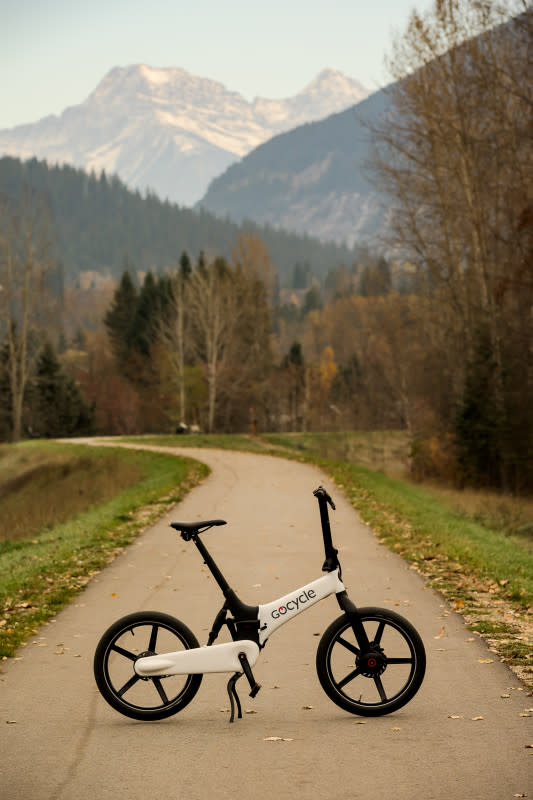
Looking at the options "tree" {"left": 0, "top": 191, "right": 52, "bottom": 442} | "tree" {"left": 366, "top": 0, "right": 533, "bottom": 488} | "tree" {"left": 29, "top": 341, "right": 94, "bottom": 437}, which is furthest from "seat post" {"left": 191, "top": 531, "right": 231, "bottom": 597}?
"tree" {"left": 29, "top": 341, "right": 94, "bottom": 437}

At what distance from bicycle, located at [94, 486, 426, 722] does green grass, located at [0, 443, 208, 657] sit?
7.71 ft

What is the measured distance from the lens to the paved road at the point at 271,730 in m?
5.00

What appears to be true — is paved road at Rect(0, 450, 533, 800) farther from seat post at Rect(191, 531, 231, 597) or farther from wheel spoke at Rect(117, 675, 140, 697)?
seat post at Rect(191, 531, 231, 597)

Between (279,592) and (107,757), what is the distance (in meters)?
5.55

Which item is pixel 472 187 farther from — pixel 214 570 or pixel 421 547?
pixel 214 570

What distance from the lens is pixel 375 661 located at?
6285 mm

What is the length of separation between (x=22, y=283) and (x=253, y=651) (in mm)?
63877

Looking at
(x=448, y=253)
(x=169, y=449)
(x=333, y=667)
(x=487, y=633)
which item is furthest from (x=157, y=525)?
(x=169, y=449)

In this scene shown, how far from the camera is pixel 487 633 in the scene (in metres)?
8.73

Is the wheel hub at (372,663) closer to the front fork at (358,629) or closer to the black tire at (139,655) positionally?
the front fork at (358,629)

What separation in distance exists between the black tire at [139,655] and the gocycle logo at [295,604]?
0.55 metres

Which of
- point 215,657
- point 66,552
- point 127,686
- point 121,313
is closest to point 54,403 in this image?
point 121,313

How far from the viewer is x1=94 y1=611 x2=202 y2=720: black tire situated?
20.6ft

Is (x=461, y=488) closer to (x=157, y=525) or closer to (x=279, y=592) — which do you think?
(x=157, y=525)
